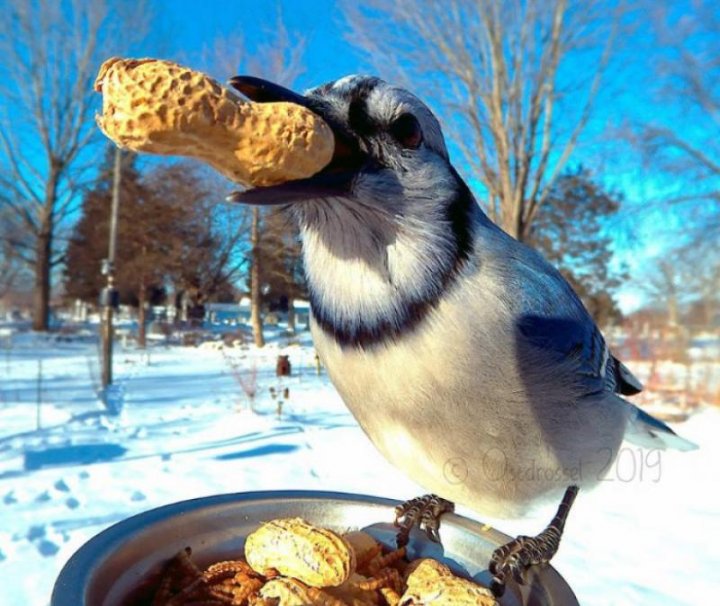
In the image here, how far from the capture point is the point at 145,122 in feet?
1.87

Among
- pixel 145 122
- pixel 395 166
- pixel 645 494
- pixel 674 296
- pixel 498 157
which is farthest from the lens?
pixel 674 296

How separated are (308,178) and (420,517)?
0.73 metres

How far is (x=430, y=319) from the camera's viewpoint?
879mm

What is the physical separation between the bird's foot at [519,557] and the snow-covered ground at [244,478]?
0.24m

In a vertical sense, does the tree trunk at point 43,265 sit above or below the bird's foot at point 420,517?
above

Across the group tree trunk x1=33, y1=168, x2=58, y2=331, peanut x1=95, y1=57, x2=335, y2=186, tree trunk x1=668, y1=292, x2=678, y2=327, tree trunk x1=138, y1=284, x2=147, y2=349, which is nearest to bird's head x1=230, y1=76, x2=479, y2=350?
peanut x1=95, y1=57, x2=335, y2=186

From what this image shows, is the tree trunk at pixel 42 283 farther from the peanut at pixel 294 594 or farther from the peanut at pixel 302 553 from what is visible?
the peanut at pixel 294 594

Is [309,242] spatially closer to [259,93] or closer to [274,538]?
[259,93]

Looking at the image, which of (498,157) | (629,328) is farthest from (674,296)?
(498,157)

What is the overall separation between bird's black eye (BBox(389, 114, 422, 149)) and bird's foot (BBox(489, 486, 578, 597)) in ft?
2.25

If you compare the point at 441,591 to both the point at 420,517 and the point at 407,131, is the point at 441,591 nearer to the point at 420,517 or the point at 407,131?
the point at 420,517

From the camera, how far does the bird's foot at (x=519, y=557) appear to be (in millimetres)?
896

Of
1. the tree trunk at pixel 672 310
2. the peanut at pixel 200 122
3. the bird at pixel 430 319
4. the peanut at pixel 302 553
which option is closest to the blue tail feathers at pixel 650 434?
the bird at pixel 430 319

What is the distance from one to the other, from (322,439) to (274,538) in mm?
3769
